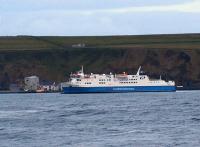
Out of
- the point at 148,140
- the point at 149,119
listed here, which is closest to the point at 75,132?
the point at 148,140

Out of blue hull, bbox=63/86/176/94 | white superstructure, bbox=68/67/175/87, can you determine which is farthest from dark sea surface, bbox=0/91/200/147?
white superstructure, bbox=68/67/175/87

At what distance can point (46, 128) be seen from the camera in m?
69.7

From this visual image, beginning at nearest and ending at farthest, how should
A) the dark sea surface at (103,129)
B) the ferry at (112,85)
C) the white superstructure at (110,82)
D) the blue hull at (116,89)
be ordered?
the dark sea surface at (103,129) < the blue hull at (116,89) < the ferry at (112,85) < the white superstructure at (110,82)

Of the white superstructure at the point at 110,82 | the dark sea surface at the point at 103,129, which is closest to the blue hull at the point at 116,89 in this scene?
the white superstructure at the point at 110,82

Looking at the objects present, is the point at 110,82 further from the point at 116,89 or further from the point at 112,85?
the point at 116,89

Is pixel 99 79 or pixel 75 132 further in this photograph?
pixel 99 79

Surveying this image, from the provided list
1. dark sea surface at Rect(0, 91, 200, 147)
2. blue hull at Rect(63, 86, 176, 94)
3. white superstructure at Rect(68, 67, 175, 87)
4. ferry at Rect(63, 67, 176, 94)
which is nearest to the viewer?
dark sea surface at Rect(0, 91, 200, 147)

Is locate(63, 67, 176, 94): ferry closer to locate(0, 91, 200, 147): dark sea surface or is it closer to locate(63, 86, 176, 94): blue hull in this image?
locate(63, 86, 176, 94): blue hull

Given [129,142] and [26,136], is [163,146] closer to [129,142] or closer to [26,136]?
[129,142]

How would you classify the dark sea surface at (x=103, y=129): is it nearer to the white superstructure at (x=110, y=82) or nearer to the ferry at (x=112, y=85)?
the ferry at (x=112, y=85)

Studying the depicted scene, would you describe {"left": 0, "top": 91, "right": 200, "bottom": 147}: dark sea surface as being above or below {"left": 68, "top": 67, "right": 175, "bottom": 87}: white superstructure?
below

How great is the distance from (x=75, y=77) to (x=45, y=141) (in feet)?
408

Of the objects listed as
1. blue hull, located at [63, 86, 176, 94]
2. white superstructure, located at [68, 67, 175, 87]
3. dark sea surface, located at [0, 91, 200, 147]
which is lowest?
dark sea surface, located at [0, 91, 200, 147]

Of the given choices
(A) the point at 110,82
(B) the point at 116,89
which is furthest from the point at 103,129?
(A) the point at 110,82
